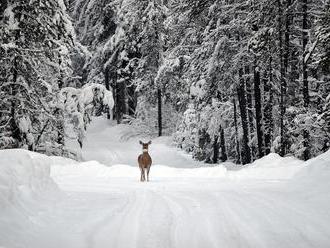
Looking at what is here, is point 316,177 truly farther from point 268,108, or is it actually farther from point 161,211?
point 268,108

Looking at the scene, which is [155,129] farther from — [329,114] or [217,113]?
[329,114]

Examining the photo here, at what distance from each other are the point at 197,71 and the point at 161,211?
629 inches

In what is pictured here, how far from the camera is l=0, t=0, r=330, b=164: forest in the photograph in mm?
16859

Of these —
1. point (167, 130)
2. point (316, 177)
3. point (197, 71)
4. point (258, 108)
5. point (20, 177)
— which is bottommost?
point (316, 177)

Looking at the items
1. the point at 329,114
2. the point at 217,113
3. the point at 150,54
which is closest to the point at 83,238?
the point at 329,114

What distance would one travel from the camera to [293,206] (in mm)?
8945

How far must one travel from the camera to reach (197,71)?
24.0 metres

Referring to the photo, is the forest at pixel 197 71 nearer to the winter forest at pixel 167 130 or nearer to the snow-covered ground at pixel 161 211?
the winter forest at pixel 167 130

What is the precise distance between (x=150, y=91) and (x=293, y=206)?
93.8 ft

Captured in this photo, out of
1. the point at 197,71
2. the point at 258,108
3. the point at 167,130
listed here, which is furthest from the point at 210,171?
the point at 167,130

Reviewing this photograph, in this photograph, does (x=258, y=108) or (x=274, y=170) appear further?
(x=258, y=108)

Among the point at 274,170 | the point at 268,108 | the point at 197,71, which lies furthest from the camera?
the point at 197,71

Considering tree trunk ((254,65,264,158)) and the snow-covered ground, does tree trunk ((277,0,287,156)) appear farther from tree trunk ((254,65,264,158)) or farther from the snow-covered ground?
the snow-covered ground

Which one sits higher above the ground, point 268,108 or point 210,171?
point 268,108
